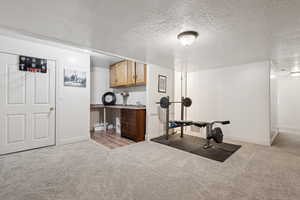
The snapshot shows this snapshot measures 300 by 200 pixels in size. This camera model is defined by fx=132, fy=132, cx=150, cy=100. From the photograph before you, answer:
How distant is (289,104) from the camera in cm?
530

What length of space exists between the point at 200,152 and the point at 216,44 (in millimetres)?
2244

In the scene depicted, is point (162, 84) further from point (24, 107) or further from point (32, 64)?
point (24, 107)

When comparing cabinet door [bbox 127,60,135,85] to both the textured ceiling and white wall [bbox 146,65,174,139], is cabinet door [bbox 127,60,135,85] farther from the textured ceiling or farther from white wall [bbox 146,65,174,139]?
the textured ceiling

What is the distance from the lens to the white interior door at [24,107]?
259 centimetres

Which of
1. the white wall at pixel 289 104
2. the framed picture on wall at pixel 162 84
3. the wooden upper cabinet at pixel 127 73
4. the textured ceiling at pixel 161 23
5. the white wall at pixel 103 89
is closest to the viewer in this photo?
the textured ceiling at pixel 161 23

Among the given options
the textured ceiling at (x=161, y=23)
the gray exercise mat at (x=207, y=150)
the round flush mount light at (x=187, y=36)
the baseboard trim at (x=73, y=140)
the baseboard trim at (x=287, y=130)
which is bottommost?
→ the baseboard trim at (x=287, y=130)

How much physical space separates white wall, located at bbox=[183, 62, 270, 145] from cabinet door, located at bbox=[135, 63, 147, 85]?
2.07 metres

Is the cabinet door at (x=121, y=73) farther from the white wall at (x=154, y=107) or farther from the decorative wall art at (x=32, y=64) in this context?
the decorative wall art at (x=32, y=64)

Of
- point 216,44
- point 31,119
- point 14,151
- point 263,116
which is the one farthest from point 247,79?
point 14,151

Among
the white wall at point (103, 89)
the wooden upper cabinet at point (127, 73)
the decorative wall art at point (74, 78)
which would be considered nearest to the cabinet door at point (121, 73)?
the wooden upper cabinet at point (127, 73)

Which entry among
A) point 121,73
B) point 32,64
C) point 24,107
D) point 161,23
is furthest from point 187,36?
point 24,107

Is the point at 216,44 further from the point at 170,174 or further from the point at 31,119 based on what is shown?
the point at 31,119

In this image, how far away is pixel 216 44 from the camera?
2.59 m

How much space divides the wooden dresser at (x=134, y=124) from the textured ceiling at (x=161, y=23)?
169cm
